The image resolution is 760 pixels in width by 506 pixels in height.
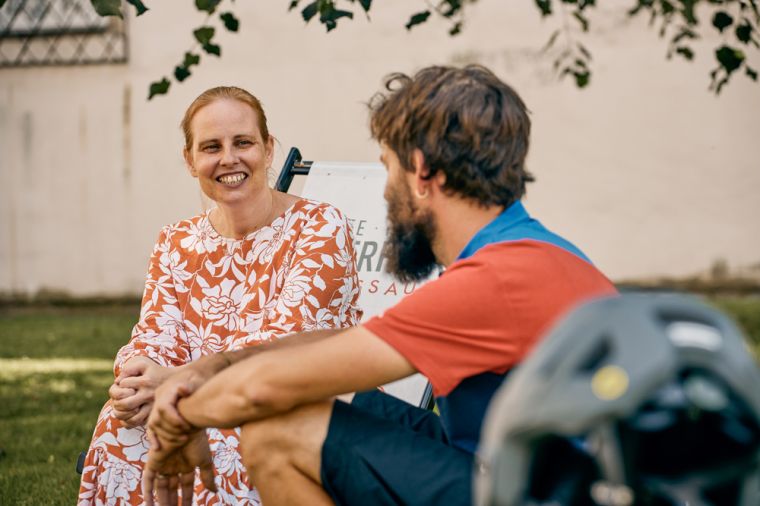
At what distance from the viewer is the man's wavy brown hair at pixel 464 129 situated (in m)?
2.38

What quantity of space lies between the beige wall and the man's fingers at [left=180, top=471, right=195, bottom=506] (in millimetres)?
8035

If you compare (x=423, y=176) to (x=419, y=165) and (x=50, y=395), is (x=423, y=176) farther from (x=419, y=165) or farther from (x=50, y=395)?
(x=50, y=395)

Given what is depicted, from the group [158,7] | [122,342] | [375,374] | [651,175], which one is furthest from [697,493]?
[158,7]

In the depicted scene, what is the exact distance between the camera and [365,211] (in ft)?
15.1

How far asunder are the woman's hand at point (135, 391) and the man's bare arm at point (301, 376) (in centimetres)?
79

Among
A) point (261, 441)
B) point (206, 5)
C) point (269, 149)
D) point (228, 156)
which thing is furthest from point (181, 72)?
point (261, 441)

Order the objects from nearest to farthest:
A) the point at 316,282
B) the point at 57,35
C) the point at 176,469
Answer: the point at 176,469, the point at 316,282, the point at 57,35

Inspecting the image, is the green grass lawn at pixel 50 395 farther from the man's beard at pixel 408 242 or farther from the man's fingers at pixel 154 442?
the man's beard at pixel 408 242

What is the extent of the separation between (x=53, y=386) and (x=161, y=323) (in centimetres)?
359

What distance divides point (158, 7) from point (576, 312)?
1109 cm

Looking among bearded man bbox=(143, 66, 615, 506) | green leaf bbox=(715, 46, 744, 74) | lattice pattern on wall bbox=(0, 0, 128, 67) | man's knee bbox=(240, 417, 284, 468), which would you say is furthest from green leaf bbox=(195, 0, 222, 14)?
lattice pattern on wall bbox=(0, 0, 128, 67)

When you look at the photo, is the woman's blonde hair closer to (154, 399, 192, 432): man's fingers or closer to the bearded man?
the bearded man

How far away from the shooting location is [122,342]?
8836 mm

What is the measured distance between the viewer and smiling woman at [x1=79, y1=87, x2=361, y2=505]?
3211 mm
